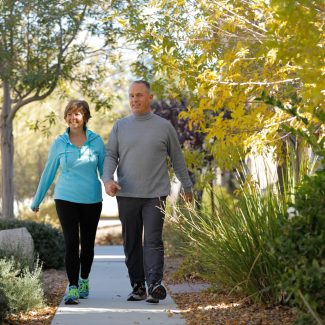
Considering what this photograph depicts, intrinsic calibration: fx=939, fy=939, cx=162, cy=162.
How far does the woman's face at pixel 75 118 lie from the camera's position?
8336mm

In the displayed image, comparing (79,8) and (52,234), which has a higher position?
(79,8)

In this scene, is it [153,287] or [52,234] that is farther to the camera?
[52,234]

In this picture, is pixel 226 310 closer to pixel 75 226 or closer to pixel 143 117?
pixel 75 226

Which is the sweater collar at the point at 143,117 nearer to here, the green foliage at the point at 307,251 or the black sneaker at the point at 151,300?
the black sneaker at the point at 151,300

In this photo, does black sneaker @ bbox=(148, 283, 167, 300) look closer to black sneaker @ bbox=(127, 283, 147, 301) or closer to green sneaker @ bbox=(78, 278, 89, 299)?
black sneaker @ bbox=(127, 283, 147, 301)

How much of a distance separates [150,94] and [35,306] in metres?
2.08

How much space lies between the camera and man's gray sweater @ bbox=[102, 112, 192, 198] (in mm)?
8117

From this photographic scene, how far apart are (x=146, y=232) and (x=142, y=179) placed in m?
0.46

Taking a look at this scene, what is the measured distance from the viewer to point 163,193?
8.15 metres

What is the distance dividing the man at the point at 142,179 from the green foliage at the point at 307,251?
264 centimetres

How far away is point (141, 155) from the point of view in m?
8.14

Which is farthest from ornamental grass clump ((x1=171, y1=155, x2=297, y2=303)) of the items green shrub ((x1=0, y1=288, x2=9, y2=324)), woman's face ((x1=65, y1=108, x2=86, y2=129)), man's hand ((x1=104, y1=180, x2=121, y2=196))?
green shrub ((x1=0, y1=288, x2=9, y2=324))

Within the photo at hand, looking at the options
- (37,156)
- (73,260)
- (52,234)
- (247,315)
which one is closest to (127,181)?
(73,260)

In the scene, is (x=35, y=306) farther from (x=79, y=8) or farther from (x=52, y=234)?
(x=79, y=8)
